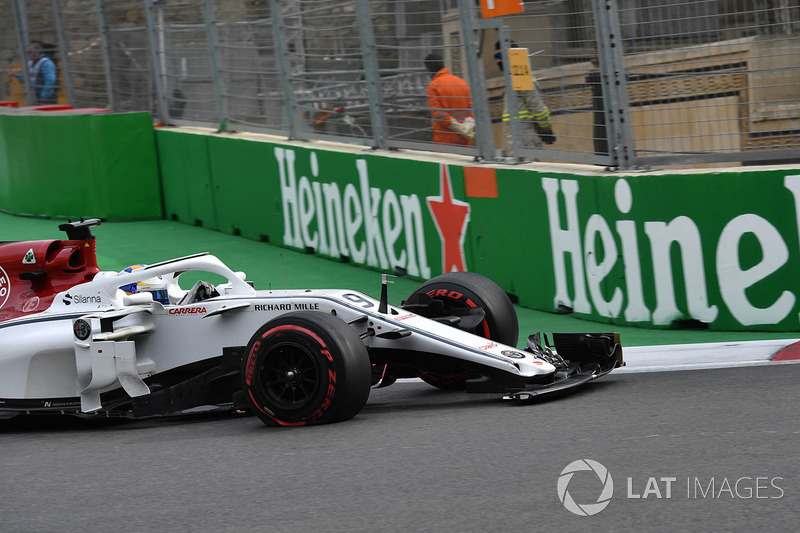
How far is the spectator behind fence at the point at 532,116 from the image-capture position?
898 centimetres

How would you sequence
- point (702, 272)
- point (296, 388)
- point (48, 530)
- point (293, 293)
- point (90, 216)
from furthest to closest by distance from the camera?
point (90, 216), point (702, 272), point (293, 293), point (296, 388), point (48, 530)

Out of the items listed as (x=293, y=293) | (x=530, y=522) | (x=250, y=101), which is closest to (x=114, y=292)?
(x=293, y=293)

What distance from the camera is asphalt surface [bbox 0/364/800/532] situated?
4199mm

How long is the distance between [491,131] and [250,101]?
4.28 metres

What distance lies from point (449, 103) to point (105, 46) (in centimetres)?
684

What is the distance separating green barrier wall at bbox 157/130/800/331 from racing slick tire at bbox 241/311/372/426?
9.49ft

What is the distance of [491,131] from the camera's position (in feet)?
31.4

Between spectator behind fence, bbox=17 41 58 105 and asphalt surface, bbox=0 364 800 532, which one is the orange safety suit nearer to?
asphalt surface, bbox=0 364 800 532

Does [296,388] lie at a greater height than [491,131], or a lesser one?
lesser

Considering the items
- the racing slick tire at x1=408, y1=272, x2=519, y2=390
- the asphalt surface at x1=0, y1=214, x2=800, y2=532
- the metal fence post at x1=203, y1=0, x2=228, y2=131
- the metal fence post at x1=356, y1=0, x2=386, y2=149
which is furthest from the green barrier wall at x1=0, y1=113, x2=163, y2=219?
the racing slick tire at x1=408, y1=272, x2=519, y2=390

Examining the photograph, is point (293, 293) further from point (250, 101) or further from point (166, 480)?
point (250, 101)

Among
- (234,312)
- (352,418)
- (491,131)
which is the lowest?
(352,418)

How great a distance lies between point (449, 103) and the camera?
9.88 metres

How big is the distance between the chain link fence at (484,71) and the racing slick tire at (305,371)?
3322 mm
